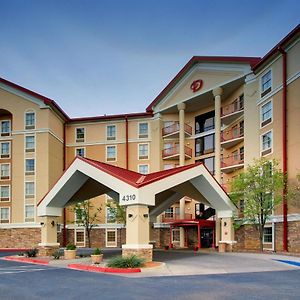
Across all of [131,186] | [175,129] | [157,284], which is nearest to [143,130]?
[175,129]

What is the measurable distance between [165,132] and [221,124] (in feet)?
23.3

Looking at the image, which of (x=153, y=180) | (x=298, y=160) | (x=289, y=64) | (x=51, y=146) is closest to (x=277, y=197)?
(x=298, y=160)

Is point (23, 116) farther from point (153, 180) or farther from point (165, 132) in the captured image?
point (153, 180)

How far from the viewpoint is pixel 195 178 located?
976 inches

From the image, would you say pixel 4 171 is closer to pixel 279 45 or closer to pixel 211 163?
pixel 211 163

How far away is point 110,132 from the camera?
47719 millimetres

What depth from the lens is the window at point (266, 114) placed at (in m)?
32.5

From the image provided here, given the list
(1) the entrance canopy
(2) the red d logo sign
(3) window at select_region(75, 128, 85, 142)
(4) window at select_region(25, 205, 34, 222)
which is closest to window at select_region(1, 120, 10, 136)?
(3) window at select_region(75, 128, 85, 142)

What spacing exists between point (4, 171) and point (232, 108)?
2409 cm

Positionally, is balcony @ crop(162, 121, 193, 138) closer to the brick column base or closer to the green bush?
the brick column base

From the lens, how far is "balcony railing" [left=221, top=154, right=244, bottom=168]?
3778 centimetres

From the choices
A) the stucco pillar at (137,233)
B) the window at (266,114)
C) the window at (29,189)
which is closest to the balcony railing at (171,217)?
the window at (266,114)

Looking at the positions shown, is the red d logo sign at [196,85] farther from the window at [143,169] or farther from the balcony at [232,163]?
the window at [143,169]

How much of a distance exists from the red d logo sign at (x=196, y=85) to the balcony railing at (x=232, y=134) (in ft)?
15.8
